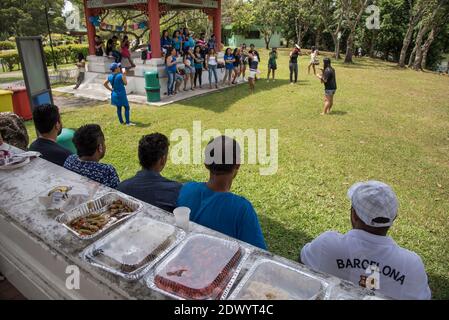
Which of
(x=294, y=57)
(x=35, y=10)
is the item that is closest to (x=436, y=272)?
Result: (x=294, y=57)

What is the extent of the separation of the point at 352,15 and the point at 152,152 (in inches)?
1132

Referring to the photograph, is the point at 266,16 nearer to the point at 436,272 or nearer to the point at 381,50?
the point at 381,50

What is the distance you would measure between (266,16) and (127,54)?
2316 cm

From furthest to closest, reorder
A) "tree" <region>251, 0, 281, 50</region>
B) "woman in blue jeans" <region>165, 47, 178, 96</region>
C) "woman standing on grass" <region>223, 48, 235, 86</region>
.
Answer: "tree" <region>251, 0, 281, 50</region> < "woman standing on grass" <region>223, 48, 235, 86</region> < "woman in blue jeans" <region>165, 47, 178, 96</region>

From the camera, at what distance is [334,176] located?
5664mm

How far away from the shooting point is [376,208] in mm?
1930

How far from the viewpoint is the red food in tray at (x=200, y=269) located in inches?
57.6

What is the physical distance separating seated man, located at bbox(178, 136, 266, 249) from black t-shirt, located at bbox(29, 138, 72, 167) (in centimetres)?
200

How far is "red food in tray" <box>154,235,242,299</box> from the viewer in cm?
146

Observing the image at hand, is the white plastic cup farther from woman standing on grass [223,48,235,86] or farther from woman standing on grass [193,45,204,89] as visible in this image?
woman standing on grass [223,48,235,86]

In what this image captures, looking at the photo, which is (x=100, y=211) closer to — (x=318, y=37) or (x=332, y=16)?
(x=332, y=16)

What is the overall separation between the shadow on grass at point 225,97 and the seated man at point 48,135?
640 cm

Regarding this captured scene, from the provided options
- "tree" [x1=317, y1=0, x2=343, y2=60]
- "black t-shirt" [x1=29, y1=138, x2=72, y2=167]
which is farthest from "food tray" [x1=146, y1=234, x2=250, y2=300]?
"tree" [x1=317, y1=0, x2=343, y2=60]

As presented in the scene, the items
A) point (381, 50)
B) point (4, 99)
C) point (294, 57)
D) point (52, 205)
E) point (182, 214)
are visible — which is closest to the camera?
point (182, 214)
